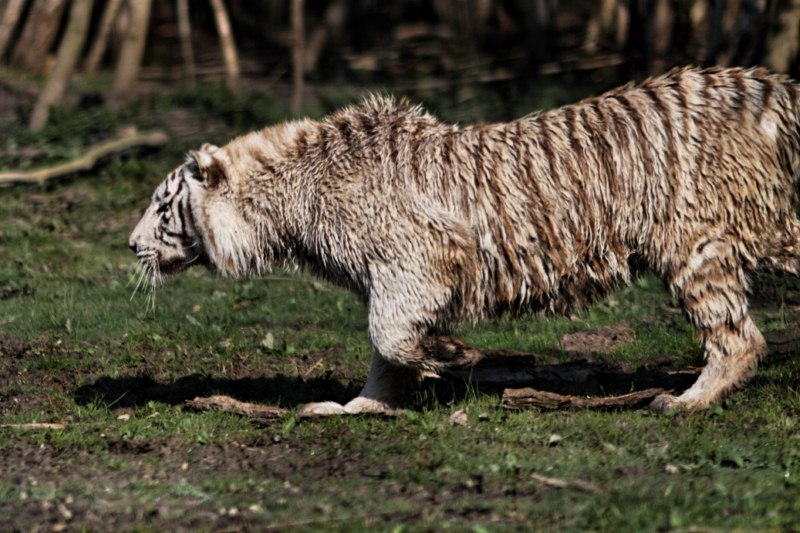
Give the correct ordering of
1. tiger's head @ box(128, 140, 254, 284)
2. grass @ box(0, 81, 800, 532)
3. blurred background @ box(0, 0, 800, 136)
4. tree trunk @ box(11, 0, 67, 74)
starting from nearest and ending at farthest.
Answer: grass @ box(0, 81, 800, 532) < tiger's head @ box(128, 140, 254, 284) < blurred background @ box(0, 0, 800, 136) < tree trunk @ box(11, 0, 67, 74)

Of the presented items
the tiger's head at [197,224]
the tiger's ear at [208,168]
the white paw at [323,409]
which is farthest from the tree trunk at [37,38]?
the white paw at [323,409]

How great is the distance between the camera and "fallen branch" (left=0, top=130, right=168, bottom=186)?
13.5m

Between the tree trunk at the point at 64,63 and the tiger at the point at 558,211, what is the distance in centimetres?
893

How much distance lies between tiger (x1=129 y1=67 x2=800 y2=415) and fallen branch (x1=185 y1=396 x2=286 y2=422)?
0.86 feet

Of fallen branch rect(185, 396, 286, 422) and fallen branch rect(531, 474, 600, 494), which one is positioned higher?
Answer: fallen branch rect(531, 474, 600, 494)

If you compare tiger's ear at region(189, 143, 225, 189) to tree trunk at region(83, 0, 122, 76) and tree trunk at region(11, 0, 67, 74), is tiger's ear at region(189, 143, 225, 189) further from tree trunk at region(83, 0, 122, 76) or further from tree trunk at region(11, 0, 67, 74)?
tree trunk at region(11, 0, 67, 74)

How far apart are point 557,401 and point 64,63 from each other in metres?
10.5

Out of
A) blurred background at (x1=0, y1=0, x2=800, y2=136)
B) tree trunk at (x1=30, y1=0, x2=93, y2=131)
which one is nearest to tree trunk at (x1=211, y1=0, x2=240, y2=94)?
blurred background at (x1=0, y1=0, x2=800, y2=136)

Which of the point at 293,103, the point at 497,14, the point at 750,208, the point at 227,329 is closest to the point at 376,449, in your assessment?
the point at 750,208

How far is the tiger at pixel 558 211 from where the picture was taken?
6.75 metres

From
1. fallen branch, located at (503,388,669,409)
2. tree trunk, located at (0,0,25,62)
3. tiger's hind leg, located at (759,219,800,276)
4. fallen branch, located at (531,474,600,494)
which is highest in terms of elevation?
tree trunk, located at (0,0,25,62)

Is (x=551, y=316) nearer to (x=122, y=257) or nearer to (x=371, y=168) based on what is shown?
(x=371, y=168)

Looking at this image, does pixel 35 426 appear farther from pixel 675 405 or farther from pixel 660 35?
pixel 660 35

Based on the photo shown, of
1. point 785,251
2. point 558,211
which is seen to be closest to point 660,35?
point 785,251
